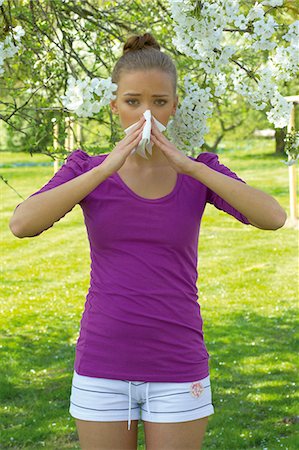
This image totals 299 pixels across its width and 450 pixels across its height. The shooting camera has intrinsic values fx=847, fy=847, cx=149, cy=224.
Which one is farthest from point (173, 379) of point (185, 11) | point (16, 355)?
point (16, 355)

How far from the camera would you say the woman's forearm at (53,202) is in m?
2.36

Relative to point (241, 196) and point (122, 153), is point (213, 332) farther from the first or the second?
point (122, 153)

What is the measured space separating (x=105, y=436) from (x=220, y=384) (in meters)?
4.13

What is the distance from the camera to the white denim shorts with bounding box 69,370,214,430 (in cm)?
237

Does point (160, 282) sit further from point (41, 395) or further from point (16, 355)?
point (16, 355)

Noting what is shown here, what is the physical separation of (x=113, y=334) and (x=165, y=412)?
0.86 ft

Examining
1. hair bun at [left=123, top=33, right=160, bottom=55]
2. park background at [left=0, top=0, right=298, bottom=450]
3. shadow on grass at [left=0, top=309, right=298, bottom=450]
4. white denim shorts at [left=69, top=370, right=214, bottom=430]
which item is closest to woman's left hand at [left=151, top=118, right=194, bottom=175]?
hair bun at [left=123, top=33, right=160, bottom=55]

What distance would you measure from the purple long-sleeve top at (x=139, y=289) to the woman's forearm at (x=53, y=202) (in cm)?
6

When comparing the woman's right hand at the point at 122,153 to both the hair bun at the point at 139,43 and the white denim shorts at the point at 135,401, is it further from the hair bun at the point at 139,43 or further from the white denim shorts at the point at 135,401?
the white denim shorts at the point at 135,401

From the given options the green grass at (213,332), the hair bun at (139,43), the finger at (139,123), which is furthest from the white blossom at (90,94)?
the green grass at (213,332)

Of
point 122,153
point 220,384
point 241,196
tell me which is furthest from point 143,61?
point 220,384

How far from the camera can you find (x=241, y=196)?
2.42 metres

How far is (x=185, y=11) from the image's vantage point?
105 inches

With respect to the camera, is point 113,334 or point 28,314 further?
point 28,314
